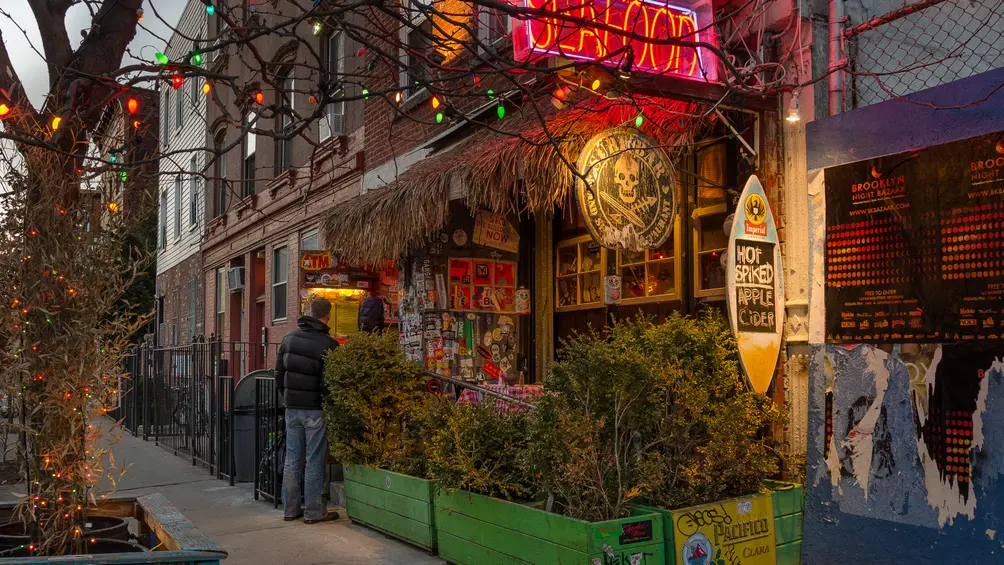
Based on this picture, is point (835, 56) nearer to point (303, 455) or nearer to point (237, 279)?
point (303, 455)

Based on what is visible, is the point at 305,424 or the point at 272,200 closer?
the point at 305,424

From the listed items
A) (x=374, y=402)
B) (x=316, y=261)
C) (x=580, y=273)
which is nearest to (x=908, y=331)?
(x=374, y=402)

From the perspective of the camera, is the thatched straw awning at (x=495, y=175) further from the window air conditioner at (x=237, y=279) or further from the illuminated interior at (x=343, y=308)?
the window air conditioner at (x=237, y=279)

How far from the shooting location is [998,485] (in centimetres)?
485

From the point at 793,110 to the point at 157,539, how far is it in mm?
5051

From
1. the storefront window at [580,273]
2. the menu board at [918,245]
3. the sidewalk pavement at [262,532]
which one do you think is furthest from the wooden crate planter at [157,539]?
the storefront window at [580,273]

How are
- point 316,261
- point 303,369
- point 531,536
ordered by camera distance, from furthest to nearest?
point 316,261, point 303,369, point 531,536

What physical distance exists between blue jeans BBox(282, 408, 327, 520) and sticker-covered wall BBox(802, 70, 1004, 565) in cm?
436

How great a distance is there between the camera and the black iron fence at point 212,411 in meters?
9.09

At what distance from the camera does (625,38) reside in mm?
5629

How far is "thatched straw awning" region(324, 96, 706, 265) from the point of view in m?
6.69

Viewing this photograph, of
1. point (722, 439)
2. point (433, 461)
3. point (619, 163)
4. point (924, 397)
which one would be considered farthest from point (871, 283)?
point (433, 461)

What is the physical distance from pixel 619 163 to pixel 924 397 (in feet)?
8.21

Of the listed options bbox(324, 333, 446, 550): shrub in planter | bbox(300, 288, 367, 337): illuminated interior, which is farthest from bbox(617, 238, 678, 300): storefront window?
bbox(300, 288, 367, 337): illuminated interior
